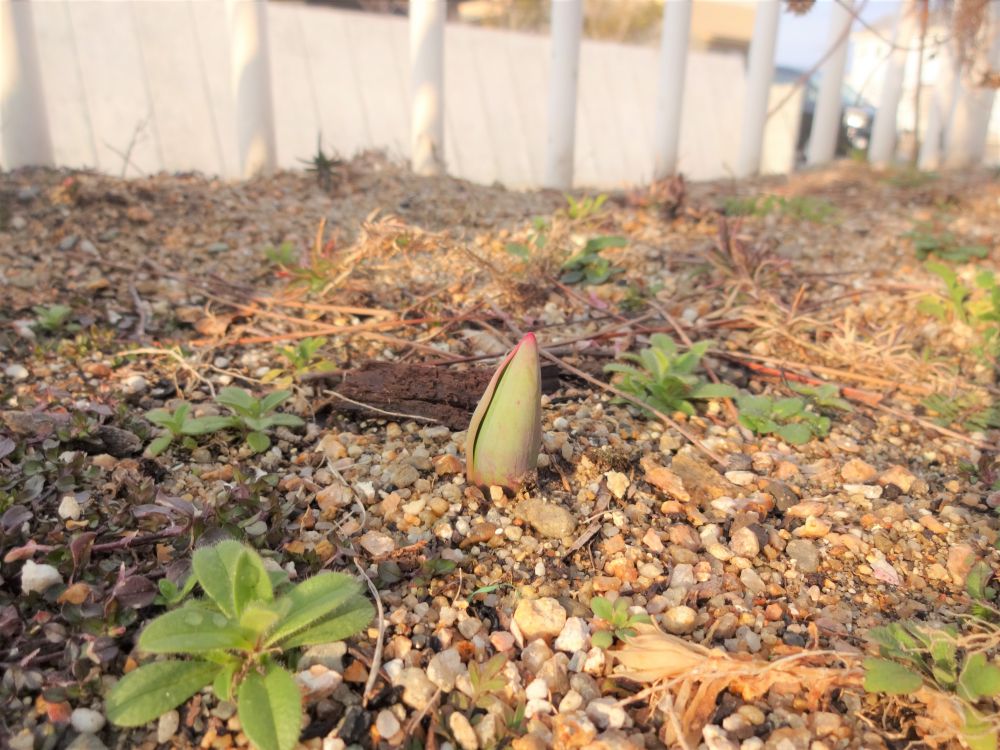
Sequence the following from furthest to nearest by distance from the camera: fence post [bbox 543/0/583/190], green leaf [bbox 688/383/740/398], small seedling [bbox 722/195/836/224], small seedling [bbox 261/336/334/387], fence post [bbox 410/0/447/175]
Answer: fence post [bbox 543/0/583/190] → fence post [bbox 410/0/447/175] → small seedling [bbox 722/195/836/224] → small seedling [bbox 261/336/334/387] → green leaf [bbox 688/383/740/398]

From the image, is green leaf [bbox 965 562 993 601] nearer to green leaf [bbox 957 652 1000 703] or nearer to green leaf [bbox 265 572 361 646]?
green leaf [bbox 957 652 1000 703]

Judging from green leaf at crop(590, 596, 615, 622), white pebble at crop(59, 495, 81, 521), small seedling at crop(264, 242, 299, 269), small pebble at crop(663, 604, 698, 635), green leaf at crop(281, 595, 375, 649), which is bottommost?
small pebble at crop(663, 604, 698, 635)

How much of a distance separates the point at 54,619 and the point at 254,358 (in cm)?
110

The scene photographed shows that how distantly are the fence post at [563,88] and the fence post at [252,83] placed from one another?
1.80 m

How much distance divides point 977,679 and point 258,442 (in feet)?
4.25

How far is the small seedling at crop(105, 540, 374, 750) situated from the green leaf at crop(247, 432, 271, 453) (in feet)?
1.60

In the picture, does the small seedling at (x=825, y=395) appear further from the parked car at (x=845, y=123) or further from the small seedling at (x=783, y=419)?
the parked car at (x=845, y=123)

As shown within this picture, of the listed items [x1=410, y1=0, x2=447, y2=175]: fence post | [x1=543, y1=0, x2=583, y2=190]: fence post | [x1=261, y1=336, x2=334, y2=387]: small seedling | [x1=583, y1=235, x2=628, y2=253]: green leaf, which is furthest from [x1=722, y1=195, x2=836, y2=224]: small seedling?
[x1=261, y1=336, x2=334, y2=387]: small seedling

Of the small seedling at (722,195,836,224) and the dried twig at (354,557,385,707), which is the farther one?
the small seedling at (722,195,836,224)

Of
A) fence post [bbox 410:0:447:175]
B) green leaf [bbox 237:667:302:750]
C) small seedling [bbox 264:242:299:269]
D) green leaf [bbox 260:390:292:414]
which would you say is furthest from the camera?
fence post [bbox 410:0:447:175]

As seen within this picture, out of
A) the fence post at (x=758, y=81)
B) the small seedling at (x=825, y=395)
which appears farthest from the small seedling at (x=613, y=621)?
the fence post at (x=758, y=81)

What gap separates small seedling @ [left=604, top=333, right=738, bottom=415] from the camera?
1.84 metres

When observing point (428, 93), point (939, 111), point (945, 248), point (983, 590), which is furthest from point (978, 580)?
point (939, 111)

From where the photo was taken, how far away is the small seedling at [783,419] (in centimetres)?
178
